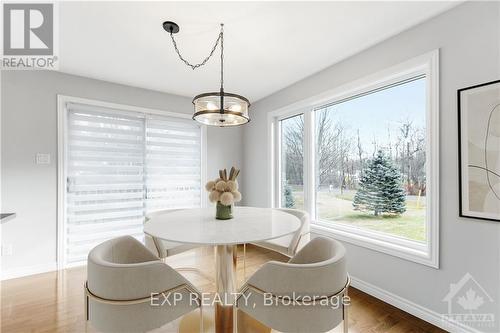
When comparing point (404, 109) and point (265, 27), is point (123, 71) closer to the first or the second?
point (265, 27)

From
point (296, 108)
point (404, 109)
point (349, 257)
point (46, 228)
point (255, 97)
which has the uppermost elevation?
point (255, 97)

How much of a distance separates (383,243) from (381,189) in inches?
20.4

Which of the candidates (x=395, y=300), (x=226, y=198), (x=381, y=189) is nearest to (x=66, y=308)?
(x=226, y=198)

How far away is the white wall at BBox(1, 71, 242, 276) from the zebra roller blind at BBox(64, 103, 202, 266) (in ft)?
0.56

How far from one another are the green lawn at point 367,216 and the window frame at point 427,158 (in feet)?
0.20

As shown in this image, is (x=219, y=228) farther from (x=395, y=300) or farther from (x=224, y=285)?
(x=395, y=300)

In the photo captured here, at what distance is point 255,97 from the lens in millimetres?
3777

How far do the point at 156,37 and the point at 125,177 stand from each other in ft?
6.33

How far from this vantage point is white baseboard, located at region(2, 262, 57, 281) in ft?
8.43

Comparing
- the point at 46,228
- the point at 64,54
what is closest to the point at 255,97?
the point at 64,54

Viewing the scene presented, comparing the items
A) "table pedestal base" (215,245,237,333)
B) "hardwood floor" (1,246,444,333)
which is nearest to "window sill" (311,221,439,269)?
"hardwood floor" (1,246,444,333)

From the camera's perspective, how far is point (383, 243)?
2.15 metres

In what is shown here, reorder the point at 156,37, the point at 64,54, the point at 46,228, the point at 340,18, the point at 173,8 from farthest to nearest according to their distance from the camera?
the point at 46,228, the point at 64,54, the point at 156,37, the point at 340,18, the point at 173,8

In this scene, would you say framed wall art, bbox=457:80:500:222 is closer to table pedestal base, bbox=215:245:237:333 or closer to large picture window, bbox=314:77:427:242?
large picture window, bbox=314:77:427:242
